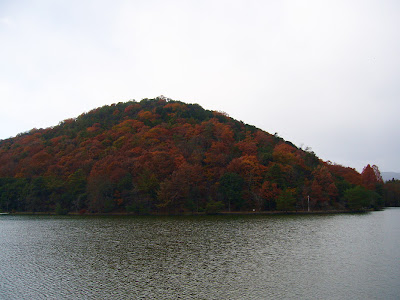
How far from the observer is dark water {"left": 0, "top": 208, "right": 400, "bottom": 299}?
15.2 m

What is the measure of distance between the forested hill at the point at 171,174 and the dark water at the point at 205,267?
111ft

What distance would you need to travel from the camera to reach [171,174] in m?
71.1

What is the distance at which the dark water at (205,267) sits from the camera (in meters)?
15.2

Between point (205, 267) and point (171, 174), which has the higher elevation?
point (171, 174)

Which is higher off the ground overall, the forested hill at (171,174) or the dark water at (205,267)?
the forested hill at (171,174)

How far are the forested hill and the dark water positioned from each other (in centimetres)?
3383

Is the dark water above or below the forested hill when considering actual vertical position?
below

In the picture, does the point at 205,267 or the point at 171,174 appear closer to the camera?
the point at 205,267

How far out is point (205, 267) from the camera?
19797 mm

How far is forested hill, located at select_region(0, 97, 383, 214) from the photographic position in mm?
66625

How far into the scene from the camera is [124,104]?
123562mm

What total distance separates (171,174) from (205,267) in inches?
2043

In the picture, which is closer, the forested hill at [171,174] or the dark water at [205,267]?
the dark water at [205,267]

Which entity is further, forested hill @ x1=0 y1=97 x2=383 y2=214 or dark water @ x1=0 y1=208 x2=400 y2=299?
forested hill @ x1=0 y1=97 x2=383 y2=214
